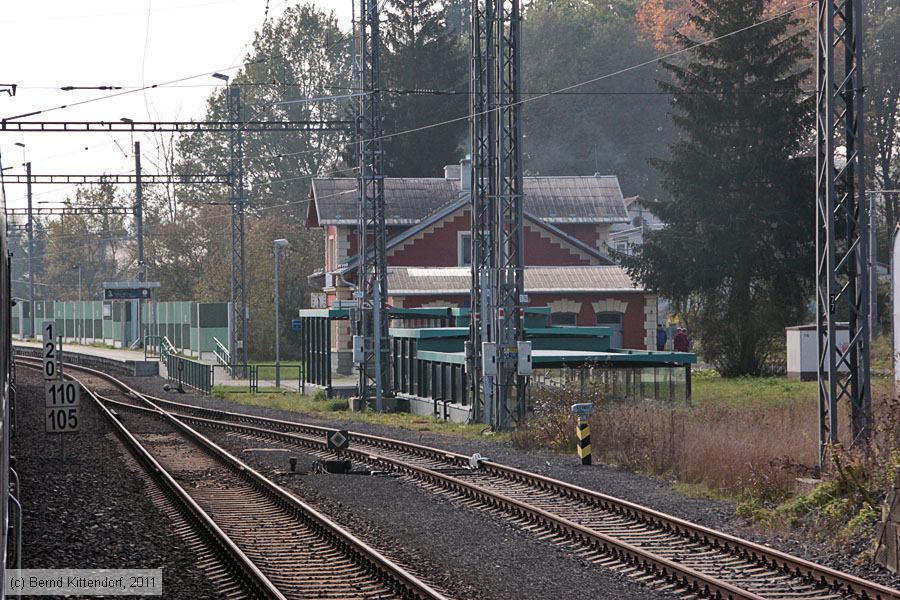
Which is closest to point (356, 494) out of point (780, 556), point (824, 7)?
point (780, 556)

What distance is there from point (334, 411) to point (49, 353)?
14.6m

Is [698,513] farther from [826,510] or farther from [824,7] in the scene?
[824,7]

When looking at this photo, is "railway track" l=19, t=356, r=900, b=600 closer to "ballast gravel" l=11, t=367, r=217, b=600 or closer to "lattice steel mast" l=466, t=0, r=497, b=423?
"ballast gravel" l=11, t=367, r=217, b=600

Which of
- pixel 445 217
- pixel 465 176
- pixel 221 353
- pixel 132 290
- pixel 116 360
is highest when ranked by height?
pixel 465 176

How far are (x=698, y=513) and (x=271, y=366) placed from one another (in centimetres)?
4608

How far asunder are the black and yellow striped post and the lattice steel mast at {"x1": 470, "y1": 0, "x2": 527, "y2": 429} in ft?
15.2

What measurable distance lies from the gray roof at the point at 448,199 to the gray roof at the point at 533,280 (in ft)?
18.9

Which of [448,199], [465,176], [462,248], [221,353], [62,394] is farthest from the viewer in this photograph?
[448,199]

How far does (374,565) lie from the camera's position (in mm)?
12484

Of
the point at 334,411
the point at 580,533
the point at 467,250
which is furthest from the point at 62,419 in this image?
the point at 467,250

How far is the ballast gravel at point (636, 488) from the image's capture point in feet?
41.8

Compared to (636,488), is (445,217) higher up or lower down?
higher up

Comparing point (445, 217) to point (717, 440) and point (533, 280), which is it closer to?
point (533, 280)

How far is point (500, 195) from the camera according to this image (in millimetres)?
25953
